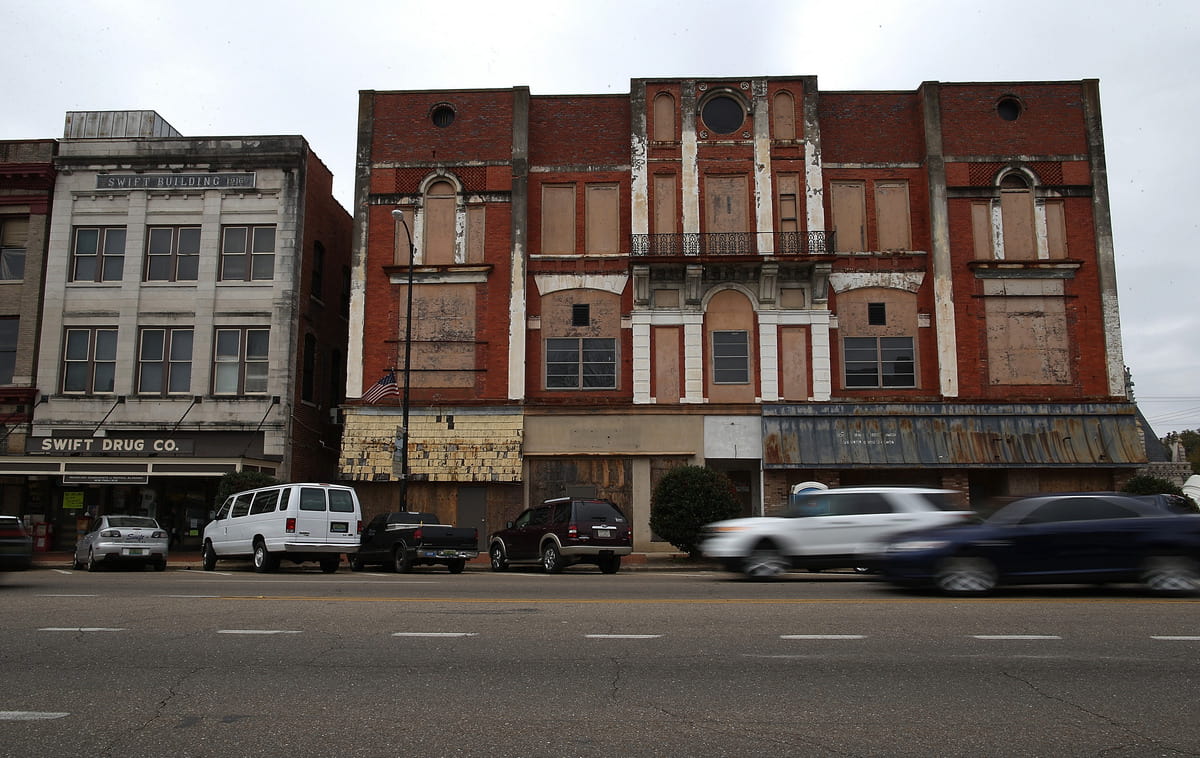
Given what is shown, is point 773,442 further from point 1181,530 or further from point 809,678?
point 809,678

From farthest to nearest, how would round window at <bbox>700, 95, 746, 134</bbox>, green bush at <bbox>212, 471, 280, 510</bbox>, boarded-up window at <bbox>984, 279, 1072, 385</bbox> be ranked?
round window at <bbox>700, 95, 746, 134</bbox> < boarded-up window at <bbox>984, 279, 1072, 385</bbox> < green bush at <bbox>212, 471, 280, 510</bbox>

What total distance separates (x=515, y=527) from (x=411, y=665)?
15.0 metres

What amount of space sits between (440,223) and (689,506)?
505 inches

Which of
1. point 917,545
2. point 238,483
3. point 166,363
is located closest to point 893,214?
point 917,545

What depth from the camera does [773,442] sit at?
29.0 meters

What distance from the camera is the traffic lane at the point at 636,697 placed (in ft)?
18.7

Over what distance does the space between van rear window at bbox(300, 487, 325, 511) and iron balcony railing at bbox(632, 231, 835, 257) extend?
43.1 ft

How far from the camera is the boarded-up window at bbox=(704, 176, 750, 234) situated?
30625 millimetres

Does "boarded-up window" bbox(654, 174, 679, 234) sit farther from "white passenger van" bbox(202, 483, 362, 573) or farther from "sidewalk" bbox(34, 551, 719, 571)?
"white passenger van" bbox(202, 483, 362, 573)

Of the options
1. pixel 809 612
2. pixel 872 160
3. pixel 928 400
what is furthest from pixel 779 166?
pixel 809 612

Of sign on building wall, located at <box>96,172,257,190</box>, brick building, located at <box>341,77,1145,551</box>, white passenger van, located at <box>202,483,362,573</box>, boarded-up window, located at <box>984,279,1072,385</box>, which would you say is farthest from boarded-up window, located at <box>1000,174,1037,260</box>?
sign on building wall, located at <box>96,172,257,190</box>

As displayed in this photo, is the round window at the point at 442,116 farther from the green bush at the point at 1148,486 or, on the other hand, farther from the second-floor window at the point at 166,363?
the green bush at the point at 1148,486

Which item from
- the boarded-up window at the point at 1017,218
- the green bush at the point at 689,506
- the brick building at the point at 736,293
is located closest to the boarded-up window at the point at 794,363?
the brick building at the point at 736,293

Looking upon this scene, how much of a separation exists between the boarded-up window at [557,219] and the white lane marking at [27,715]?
25.5 meters
